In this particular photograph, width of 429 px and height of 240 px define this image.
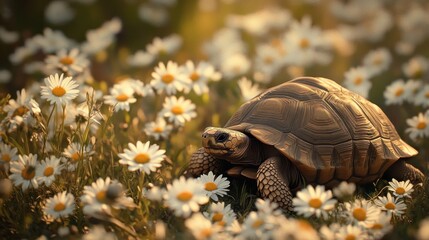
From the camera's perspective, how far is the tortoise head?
3.16 metres

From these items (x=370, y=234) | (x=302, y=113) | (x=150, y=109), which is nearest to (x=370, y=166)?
(x=302, y=113)

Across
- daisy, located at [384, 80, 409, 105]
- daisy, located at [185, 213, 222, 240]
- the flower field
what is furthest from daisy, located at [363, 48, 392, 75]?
daisy, located at [185, 213, 222, 240]

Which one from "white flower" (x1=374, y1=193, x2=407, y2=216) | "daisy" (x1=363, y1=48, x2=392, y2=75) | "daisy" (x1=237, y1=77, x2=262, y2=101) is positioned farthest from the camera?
"daisy" (x1=363, y1=48, x2=392, y2=75)

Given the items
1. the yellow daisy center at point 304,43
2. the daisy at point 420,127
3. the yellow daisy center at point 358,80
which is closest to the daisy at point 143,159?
the daisy at point 420,127

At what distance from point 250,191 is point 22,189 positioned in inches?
50.7

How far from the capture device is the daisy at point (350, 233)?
100 inches

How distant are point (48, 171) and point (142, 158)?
1.71 feet

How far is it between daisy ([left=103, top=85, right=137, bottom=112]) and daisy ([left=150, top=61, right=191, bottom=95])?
0.22m

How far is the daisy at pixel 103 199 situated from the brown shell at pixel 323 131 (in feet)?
3.01

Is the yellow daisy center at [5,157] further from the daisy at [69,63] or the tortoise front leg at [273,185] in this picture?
the tortoise front leg at [273,185]

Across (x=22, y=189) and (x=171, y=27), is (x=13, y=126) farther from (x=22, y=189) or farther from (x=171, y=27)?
(x=171, y=27)

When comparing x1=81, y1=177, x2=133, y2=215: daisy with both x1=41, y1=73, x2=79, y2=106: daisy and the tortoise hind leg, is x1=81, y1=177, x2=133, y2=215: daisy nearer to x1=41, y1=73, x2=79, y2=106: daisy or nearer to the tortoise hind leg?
x1=41, y1=73, x2=79, y2=106: daisy

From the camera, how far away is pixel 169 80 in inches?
159

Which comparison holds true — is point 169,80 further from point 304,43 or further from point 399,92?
point 304,43
